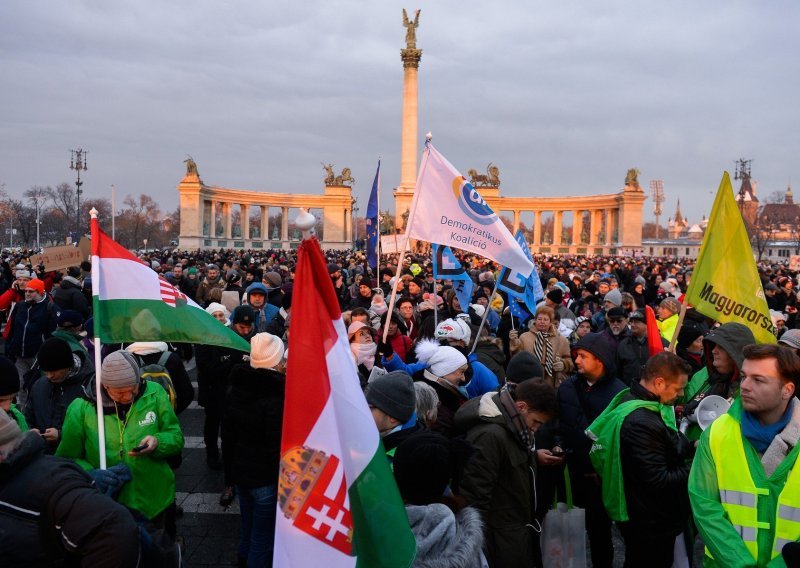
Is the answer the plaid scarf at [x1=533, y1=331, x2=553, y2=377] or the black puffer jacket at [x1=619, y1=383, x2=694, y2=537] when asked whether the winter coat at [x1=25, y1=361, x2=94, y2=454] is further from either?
the plaid scarf at [x1=533, y1=331, x2=553, y2=377]

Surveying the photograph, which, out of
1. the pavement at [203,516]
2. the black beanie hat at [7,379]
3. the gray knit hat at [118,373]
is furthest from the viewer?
the pavement at [203,516]

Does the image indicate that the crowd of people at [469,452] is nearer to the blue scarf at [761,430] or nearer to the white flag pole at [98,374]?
the blue scarf at [761,430]

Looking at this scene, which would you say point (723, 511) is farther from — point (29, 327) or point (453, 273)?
point (29, 327)

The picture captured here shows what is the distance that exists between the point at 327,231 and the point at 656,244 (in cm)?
5343

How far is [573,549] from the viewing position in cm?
380

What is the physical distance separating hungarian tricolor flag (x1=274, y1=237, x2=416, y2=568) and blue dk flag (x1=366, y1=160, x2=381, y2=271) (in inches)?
331

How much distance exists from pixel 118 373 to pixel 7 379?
0.60 m

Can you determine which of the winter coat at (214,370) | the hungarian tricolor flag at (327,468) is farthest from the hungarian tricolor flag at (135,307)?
the winter coat at (214,370)

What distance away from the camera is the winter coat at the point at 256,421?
12.8 ft

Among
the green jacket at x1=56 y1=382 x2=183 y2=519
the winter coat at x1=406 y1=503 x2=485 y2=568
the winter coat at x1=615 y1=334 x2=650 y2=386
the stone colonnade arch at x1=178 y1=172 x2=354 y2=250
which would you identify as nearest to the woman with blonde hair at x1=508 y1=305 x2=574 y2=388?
the winter coat at x1=615 y1=334 x2=650 y2=386

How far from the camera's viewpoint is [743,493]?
271cm

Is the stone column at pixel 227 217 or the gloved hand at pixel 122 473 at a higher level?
the stone column at pixel 227 217

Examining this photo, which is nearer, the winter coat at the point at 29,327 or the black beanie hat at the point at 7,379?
the black beanie hat at the point at 7,379

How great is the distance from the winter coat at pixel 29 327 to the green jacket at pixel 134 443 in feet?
16.7
